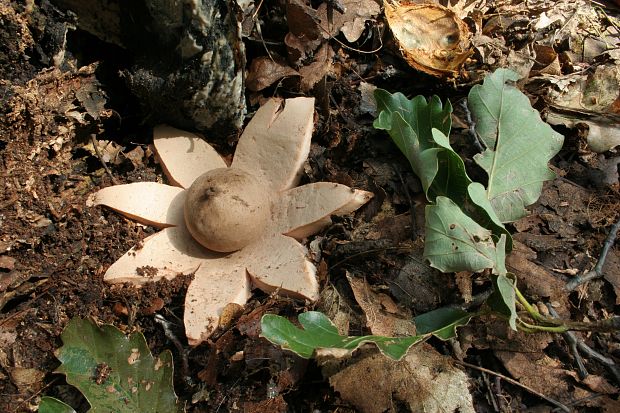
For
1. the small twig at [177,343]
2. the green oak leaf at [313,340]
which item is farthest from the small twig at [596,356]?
the small twig at [177,343]

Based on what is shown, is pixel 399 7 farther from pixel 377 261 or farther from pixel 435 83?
pixel 377 261

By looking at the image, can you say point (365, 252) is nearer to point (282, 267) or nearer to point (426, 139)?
point (282, 267)

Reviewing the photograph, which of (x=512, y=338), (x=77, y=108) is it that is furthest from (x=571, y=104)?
(x=77, y=108)

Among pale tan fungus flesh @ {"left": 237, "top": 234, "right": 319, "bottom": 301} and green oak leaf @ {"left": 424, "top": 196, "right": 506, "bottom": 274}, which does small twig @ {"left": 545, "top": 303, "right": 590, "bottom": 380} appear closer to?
green oak leaf @ {"left": 424, "top": 196, "right": 506, "bottom": 274}

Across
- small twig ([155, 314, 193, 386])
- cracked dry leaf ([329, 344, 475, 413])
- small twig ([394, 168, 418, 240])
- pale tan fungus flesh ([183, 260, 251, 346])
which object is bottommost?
cracked dry leaf ([329, 344, 475, 413])

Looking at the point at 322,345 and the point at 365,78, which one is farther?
the point at 365,78

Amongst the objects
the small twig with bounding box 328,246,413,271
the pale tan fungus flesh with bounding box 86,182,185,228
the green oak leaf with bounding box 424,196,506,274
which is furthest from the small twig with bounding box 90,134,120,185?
the green oak leaf with bounding box 424,196,506,274

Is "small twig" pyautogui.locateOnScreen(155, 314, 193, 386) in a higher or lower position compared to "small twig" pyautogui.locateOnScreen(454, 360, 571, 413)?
higher
